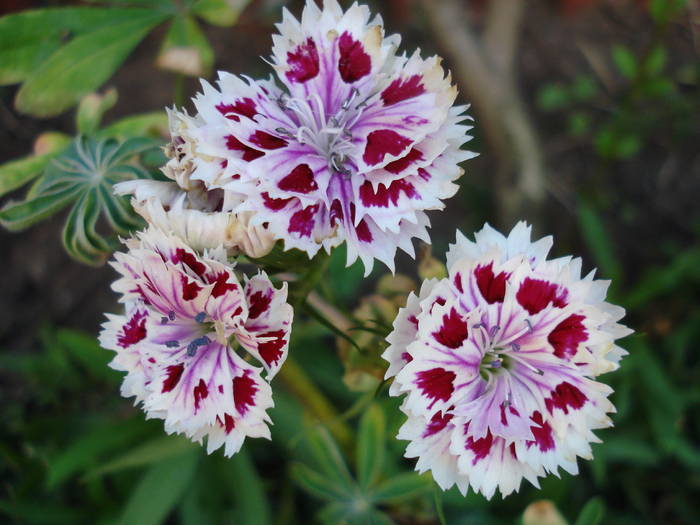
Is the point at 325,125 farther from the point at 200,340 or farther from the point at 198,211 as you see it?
the point at 200,340

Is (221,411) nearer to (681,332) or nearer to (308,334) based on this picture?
(308,334)

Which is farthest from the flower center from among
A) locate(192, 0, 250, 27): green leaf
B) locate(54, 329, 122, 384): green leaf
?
locate(54, 329, 122, 384): green leaf

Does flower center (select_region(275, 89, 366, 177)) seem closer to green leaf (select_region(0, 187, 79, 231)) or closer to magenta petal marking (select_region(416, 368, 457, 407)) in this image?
magenta petal marking (select_region(416, 368, 457, 407))

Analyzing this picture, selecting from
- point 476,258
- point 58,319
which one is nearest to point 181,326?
point 476,258

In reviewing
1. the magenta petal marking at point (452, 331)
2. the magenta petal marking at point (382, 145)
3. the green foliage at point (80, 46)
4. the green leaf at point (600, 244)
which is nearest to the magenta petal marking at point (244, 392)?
the magenta petal marking at point (452, 331)

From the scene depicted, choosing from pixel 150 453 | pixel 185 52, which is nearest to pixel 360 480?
pixel 150 453
